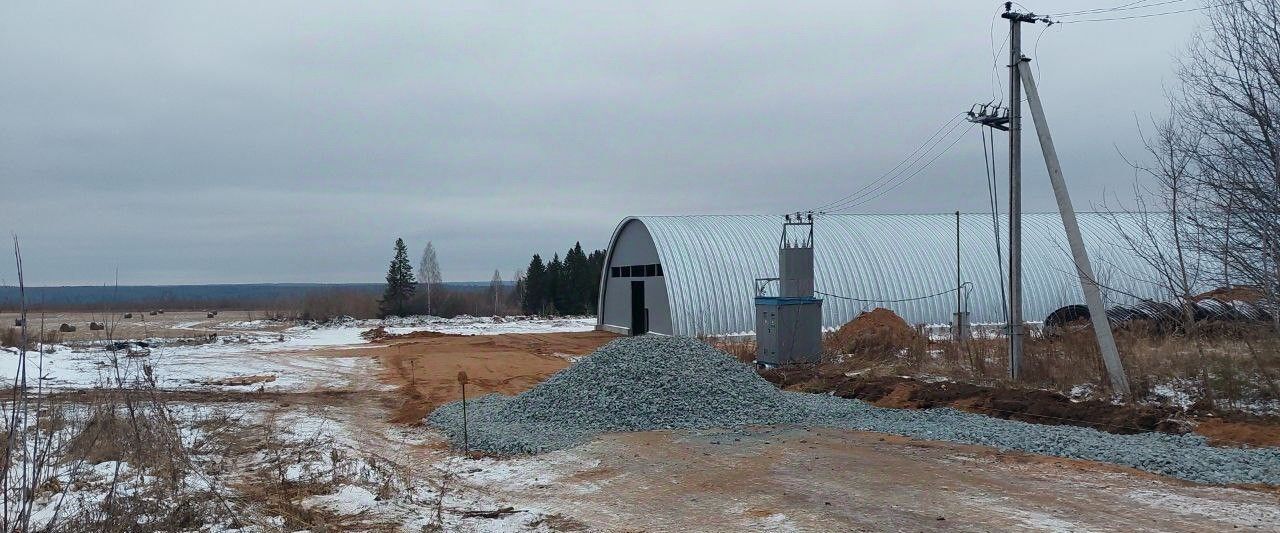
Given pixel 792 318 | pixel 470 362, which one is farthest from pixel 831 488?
pixel 470 362

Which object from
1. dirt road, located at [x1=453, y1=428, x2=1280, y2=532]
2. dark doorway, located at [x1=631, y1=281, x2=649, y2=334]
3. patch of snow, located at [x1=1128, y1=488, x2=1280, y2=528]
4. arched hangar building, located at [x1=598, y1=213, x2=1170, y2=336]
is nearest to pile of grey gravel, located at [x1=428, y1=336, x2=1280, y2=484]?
dirt road, located at [x1=453, y1=428, x2=1280, y2=532]

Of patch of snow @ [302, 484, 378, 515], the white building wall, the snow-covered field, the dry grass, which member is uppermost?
the white building wall

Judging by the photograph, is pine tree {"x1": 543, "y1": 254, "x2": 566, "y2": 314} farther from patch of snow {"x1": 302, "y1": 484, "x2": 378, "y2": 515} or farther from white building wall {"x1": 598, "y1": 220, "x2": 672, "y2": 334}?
patch of snow {"x1": 302, "y1": 484, "x2": 378, "y2": 515}

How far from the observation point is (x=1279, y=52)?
11.5 metres

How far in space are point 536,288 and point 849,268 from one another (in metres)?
36.0

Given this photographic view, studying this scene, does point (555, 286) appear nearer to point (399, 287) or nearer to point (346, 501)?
point (399, 287)

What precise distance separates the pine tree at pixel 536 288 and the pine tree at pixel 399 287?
7.94 meters

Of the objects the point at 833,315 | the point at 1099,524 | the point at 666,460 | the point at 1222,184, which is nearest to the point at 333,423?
the point at 666,460

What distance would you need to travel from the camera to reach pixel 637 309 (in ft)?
113

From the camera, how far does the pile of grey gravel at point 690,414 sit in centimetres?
1058

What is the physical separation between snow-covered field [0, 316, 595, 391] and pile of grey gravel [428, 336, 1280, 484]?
4723 millimetres

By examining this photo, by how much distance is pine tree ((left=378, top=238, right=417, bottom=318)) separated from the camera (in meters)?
62.5

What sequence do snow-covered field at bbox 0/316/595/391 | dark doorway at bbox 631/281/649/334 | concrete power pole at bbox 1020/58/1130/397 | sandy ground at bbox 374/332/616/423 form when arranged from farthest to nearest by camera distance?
dark doorway at bbox 631/281/649/334 < snow-covered field at bbox 0/316/595/391 < sandy ground at bbox 374/332/616/423 < concrete power pole at bbox 1020/58/1130/397

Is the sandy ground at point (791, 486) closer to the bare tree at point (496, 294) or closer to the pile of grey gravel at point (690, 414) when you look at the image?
the pile of grey gravel at point (690, 414)
